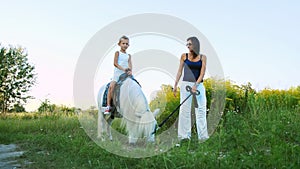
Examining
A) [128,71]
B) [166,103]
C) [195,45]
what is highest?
[195,45]

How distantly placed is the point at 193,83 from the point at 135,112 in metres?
1.02

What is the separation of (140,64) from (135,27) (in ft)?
2.27

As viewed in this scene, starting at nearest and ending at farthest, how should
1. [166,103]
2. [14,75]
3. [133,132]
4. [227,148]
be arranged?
[227,148] < [133,132] < [166,103] < [14,75]

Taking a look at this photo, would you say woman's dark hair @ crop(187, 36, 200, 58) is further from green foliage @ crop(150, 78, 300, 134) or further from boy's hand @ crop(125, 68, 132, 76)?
green foliage @ crop(150, 78, 300, 134)

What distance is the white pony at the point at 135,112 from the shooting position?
206 inches

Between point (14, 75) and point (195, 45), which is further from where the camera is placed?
point (14, 75)

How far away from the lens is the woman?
5602mm

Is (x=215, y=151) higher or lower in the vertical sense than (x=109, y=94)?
lower

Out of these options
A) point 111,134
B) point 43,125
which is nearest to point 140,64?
point 111,134

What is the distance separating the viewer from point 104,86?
689 centimetres

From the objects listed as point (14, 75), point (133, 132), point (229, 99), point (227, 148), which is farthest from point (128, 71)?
point (14, 75)

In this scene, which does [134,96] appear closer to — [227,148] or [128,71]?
[128,71]

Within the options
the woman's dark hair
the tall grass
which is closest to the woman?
the woman's dark hair

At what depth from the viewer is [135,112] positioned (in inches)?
217
